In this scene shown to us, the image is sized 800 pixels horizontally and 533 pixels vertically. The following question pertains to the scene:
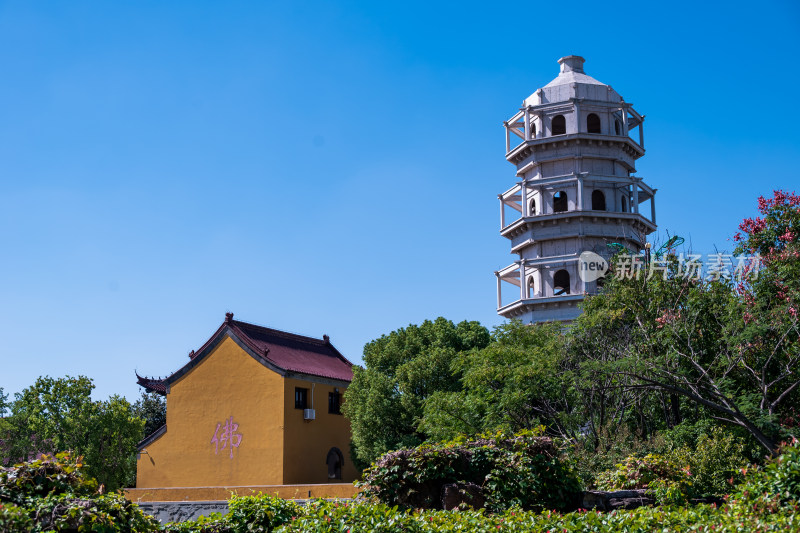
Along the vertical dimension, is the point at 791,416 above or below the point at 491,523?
above

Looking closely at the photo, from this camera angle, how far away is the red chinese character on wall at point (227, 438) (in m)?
30.1

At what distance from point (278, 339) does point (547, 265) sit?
41.2 feet

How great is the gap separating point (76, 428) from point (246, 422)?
19.7 ft

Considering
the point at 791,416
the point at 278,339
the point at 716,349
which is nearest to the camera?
the point at 791,416

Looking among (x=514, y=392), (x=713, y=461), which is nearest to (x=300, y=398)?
(x=514, y=392)

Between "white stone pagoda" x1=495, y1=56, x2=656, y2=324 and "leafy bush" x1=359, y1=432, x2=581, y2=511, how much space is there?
2313 cm

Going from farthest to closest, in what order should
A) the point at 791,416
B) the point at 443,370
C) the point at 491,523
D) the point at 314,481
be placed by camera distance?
the point at 314,481 < the point at 443,370 < the point at 791,416 < the point at 491,523

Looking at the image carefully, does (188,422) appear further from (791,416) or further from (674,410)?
(791,416)

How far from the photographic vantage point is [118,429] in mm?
28969

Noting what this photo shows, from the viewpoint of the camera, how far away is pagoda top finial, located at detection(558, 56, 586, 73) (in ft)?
130

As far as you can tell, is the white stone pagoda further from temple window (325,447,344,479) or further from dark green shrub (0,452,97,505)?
dark green shrub (0,452,97,505)

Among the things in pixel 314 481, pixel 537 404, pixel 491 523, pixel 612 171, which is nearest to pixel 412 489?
pixel 491 523

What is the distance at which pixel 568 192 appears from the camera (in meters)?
36.8

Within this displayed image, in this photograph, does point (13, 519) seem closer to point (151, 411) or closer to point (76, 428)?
point (76, 428)
